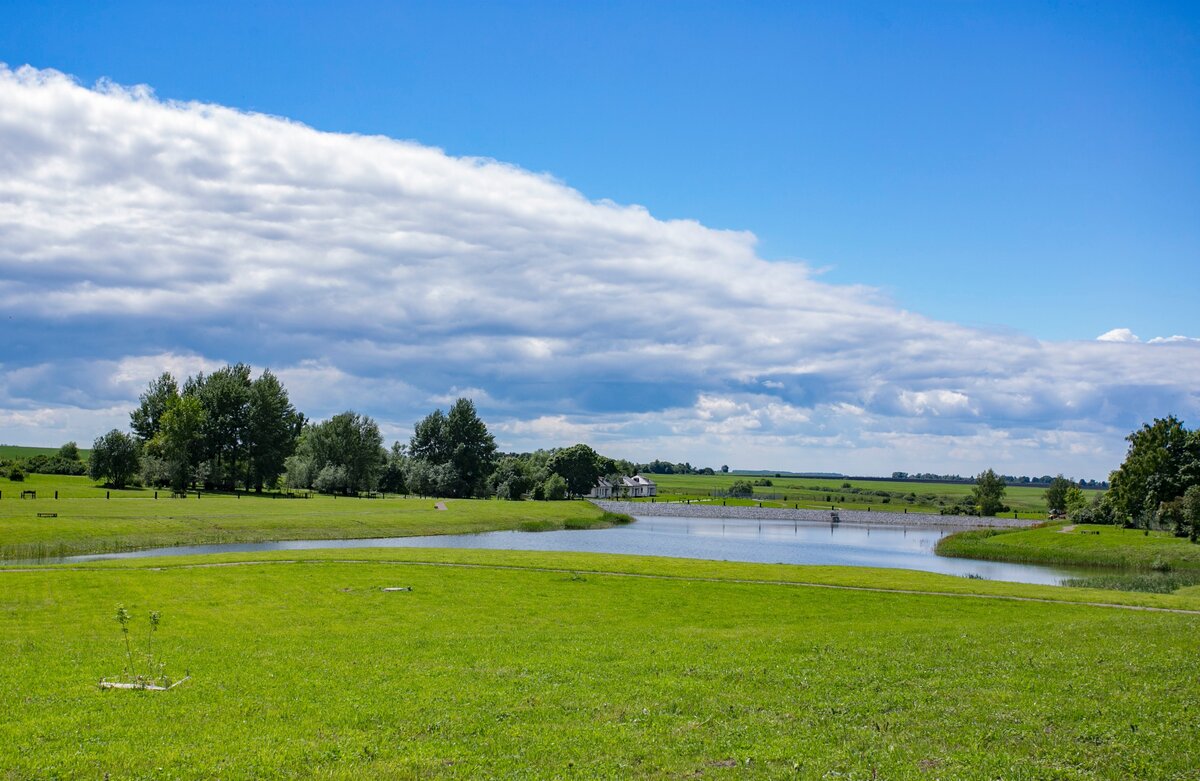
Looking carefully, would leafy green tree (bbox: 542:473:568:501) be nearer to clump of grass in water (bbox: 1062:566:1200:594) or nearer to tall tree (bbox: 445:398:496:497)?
tall tree (bbox: 445:398:496:497)

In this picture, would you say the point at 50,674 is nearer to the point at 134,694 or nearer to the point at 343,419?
the point at 134,694

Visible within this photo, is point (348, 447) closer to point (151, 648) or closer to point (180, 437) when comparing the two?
point (180, 437)

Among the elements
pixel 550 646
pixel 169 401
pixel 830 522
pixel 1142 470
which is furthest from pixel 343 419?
pixel 550 646

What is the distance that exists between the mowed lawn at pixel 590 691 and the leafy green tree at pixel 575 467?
15962 centimetres

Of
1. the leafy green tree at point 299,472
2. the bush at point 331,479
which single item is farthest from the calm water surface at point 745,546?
the leafy green tree at point 299,472

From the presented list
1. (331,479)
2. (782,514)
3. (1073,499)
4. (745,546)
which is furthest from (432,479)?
(1073,499)

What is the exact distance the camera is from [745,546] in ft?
312

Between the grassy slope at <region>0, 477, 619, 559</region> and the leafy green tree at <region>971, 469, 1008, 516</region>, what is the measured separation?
3405 inches

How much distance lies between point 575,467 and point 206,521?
119079 millimetres

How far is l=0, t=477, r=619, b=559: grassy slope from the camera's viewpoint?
63.6 m

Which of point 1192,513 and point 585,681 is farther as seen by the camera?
point 1192,513

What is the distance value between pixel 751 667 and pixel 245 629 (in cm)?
1679

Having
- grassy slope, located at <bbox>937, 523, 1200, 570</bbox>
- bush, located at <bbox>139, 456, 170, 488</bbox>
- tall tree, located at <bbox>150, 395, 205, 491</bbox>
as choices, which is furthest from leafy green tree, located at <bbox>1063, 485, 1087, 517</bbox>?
bush, located at <bbox>139, 456, 170, 488</bbox>

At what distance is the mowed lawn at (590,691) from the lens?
13.7 meters
